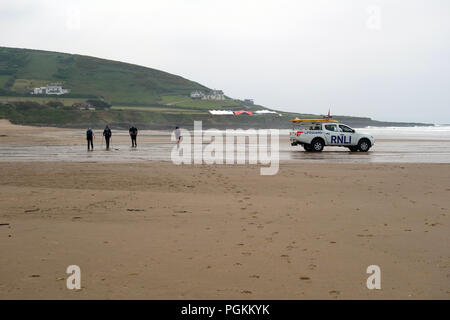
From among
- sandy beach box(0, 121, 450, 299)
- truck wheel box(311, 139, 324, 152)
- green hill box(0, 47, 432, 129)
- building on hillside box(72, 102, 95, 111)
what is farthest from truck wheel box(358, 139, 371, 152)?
building on hillside box(72, 102, 95, 111)

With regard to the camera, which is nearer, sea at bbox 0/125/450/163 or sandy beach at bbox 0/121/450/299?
sandy beach at bbox 0/121/450/299

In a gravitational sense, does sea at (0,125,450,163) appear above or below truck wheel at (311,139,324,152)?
below

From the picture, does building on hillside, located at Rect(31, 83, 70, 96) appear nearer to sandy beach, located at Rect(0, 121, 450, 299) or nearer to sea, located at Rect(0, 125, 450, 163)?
sea, located at Rect(0, 125, 450, 163)

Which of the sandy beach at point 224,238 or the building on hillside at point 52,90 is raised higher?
the building on hillside at point 52,90

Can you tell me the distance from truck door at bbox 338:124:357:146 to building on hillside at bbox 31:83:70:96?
14961 cm

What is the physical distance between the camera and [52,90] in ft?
546

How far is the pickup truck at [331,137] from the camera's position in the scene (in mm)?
29062

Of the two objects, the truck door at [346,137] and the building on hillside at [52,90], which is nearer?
the truck door at [346,137]

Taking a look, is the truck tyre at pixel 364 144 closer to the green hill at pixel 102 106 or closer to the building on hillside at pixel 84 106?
the green hill at pixel 102 106

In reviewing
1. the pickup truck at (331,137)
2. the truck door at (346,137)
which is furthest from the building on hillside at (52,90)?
the truck door at (346,137)

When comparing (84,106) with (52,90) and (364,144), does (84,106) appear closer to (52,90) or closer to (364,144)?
(52,90)

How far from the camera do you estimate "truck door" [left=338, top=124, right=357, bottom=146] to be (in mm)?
29062
